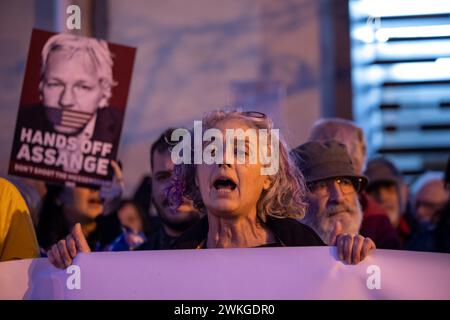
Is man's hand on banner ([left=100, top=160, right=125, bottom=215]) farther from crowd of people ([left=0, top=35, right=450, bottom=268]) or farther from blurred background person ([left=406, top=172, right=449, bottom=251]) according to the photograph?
blurred background person ([left=406, top=172, right=449, bottom=251])

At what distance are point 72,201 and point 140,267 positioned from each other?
195 cm

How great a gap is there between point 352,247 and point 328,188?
2.99ft

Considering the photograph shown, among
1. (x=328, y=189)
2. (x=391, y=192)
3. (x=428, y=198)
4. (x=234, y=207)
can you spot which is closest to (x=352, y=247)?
(x=234, y=207)

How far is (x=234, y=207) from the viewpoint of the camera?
12.1 ft

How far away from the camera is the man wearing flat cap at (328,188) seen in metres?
4.29

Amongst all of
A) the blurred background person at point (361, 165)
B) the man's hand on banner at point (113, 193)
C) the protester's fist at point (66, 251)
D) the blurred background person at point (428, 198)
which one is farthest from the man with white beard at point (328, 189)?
the blurred background person at point (428, 198)

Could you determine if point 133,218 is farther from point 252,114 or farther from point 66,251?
point 66,251

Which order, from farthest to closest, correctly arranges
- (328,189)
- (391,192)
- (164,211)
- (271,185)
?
(391,192) → (164,211) → (328,189) → (271,185)

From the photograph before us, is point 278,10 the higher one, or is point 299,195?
point 278,10

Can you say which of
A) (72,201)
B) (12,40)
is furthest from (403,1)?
(72,201)

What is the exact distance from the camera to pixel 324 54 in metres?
8.37

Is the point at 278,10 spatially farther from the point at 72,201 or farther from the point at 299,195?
the point at 299,195
